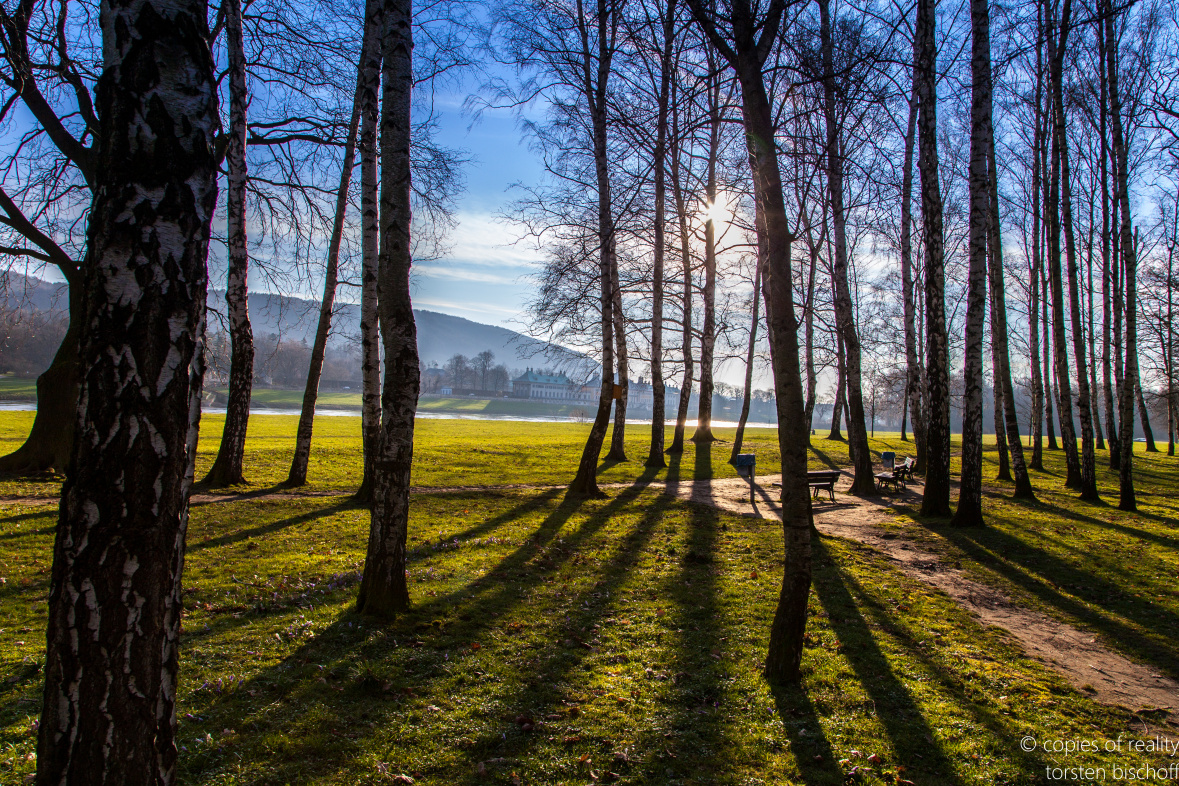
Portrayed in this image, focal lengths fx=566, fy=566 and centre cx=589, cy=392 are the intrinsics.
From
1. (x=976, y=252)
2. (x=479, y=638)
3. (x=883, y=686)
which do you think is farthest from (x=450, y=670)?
(x=976, y=252)

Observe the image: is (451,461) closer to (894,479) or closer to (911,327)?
(894,479)

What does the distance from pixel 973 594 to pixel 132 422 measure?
27.3 ft

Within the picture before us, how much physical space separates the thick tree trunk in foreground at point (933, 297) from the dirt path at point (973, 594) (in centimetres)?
115

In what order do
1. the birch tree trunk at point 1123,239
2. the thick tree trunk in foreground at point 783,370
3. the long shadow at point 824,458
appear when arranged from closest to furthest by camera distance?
the thick tree trunk in foreground at point 783,370, the birch tree trunk at point 1123,239, the long shadow at point 824,458

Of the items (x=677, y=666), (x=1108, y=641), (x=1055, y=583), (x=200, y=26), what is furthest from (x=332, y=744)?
(x=1055, y=583)

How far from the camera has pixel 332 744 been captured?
11.0 feet

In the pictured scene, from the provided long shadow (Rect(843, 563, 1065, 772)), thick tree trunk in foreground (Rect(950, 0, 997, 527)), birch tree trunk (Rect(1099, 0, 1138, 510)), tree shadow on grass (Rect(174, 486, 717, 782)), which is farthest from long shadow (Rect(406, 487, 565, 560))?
birch tree trunk (Rect(1099, 0, 1138, 510))

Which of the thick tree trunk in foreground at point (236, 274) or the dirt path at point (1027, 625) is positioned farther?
the thick tree trunk in foreground at point (236, 274)

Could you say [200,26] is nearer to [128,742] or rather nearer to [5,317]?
[128,742]

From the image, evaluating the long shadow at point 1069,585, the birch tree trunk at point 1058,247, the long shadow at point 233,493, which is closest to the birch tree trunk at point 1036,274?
the birch tree trunk at point 1058,247

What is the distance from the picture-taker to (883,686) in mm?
4473

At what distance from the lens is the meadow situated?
338 cm

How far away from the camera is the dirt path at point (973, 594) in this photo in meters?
4.60

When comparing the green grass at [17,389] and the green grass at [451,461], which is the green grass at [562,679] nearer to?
the green grass at [451,461]
